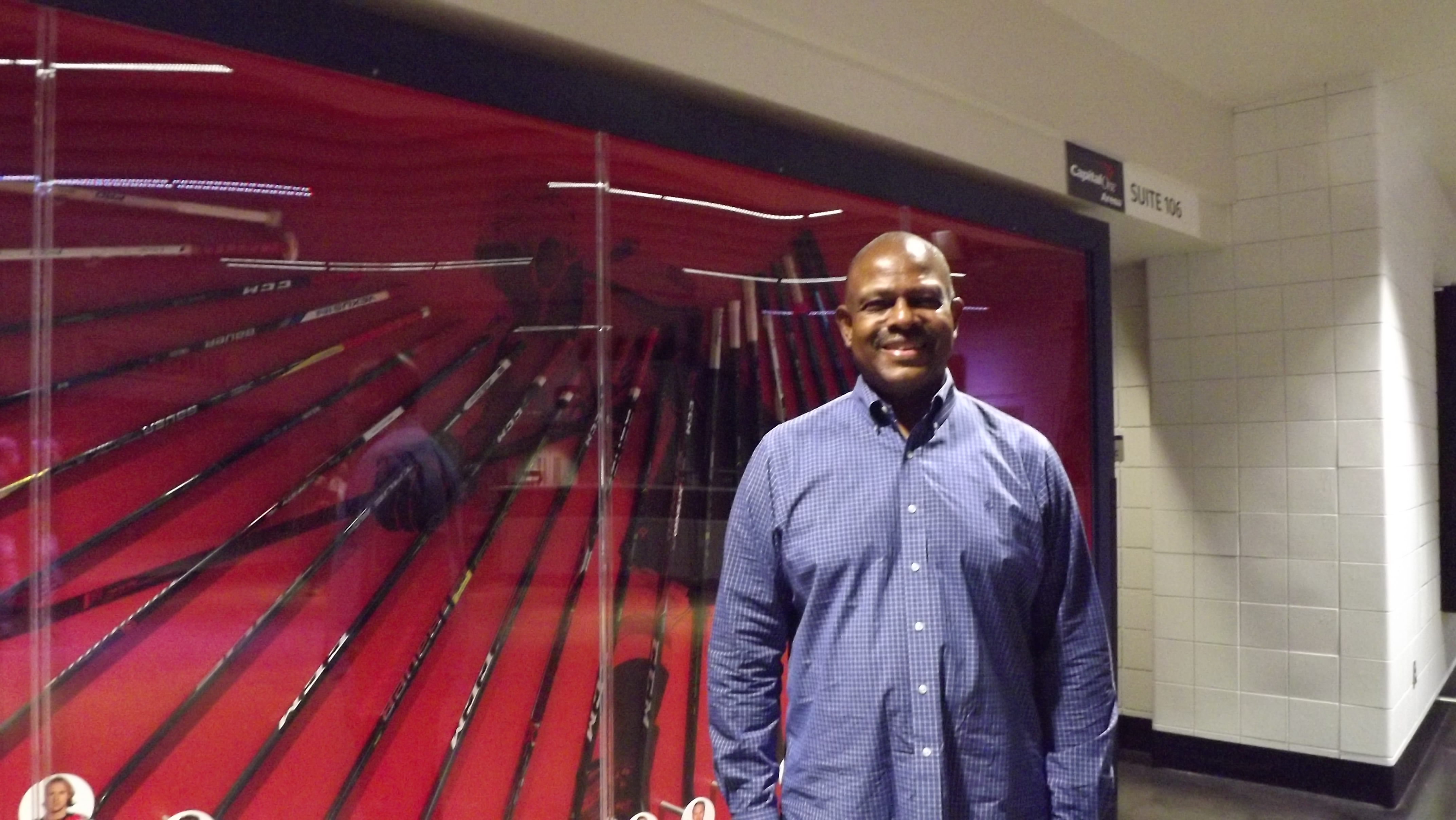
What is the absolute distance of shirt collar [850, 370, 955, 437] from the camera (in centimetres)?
143

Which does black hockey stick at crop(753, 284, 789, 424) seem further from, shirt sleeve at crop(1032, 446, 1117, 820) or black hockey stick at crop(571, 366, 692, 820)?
shirt sleeve at crop(1032, 446, 1117, 820)

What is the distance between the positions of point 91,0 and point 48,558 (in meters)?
0.81

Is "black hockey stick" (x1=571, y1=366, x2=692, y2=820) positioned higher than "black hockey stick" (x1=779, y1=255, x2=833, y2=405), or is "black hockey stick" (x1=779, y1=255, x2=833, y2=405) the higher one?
"black hockey stick" (x1=779, y1=255, x2=833, y2=405)

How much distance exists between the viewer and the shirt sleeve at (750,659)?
1380 millimetres

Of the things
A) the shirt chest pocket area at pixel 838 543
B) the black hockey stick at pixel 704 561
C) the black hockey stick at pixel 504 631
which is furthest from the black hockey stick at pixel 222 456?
the shirt chest pocket area at pixel 838 543

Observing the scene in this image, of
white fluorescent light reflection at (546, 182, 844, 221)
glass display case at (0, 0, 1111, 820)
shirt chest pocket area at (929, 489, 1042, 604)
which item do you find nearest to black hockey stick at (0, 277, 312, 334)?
glass display case at (0, 0, 1111, 820)

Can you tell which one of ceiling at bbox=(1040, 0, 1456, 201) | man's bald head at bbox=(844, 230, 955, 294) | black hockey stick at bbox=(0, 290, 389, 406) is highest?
ceiling at bbox=(1040, 0, 1456, 201)

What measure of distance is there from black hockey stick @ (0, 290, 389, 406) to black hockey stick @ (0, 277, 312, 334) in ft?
0.17

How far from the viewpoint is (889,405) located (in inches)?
57.8

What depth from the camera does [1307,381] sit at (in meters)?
3.94

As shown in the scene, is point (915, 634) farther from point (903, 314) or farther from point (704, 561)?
point (704, 561)

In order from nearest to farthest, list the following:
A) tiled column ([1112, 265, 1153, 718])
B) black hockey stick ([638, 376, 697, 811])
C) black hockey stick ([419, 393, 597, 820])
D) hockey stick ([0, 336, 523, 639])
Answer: hockey stick ([0, 336, 523, 639]) < black hockey stick ([419, 393, 597, 820]) < black hockey stick ([638, 376, 697, 811]) < tiled column ([1112, 265, 1153, 718])

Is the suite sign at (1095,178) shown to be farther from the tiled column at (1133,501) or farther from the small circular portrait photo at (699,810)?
the small circular portrait photo at (699,810)

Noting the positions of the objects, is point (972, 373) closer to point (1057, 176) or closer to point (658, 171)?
point (1057, 176)
